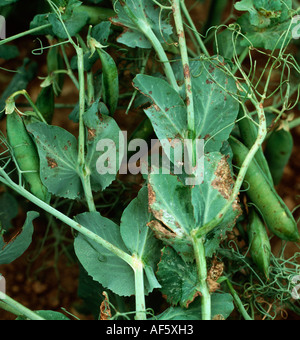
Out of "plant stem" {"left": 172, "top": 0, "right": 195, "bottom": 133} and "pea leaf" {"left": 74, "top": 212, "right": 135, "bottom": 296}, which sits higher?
"plant stem" {"left": 172, "top": 0, "right": 195, "bottom": 133}

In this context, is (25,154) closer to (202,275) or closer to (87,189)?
(87,189)

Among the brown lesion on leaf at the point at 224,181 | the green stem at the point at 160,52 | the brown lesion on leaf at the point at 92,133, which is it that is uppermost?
the green stem at the point at 160,52

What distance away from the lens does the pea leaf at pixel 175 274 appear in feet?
2.46

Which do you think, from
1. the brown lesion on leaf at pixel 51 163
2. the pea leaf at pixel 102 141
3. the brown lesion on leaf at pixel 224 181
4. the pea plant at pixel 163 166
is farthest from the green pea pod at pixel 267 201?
the brown lesion on leaf at pixel 51 163

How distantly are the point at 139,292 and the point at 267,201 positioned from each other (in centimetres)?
29

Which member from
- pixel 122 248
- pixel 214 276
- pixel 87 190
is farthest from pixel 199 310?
pixel 87 190

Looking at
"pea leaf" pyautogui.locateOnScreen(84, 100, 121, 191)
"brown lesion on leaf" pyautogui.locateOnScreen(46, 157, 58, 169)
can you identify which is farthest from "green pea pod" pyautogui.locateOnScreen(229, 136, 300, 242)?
"brown lesion on leaf" pyautogui.locateOnScreen(46, 157, 58, 169)

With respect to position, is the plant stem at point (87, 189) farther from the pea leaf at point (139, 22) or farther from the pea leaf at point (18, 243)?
the pea leaf at point (139, 22)

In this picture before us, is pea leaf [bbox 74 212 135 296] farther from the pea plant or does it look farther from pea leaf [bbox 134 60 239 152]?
pea leaf [bbox 134 60 239 152]

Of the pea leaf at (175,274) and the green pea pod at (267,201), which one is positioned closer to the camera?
the pea leaf at (175,274)

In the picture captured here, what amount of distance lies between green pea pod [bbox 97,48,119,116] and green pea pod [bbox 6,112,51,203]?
151 mm

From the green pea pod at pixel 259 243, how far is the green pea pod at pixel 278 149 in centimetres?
15

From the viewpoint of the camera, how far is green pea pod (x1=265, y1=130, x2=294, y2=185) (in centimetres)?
96

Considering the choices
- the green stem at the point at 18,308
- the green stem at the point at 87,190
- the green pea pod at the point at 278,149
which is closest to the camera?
the green stem at the point at 18,308
